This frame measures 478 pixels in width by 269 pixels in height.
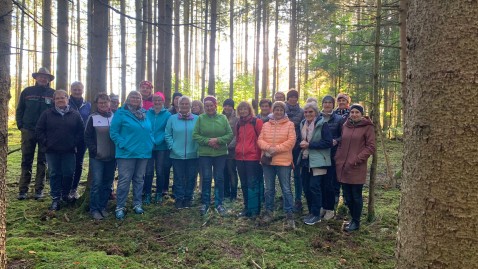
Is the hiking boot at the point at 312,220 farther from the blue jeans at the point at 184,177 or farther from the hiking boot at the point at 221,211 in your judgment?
the blue jeans at the point at 184,177

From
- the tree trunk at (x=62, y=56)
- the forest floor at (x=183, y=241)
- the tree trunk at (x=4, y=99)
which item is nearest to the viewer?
the tree trunk at (x=4, y=99)

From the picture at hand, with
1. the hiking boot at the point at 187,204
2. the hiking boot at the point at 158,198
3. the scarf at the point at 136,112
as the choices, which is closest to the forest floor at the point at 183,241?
the hiking boot at the point at 187,204

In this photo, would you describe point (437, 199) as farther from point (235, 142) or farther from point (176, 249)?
point (235, 142)

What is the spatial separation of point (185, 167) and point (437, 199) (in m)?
5.40

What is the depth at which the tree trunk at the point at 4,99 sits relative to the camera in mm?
2816

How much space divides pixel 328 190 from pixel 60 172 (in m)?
4.83

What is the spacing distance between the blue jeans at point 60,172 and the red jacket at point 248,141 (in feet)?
10.2

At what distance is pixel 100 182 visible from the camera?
575 cm

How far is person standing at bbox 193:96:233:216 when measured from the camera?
606 cm

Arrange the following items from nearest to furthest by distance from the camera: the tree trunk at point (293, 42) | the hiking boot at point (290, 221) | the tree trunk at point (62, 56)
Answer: the hiking boot at point (290, 221) → the tree trunk at point (62, 56) → the tree trunk at point (293, 42)

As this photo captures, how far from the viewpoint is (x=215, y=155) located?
6105 millimetres

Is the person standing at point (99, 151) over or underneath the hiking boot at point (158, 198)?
over

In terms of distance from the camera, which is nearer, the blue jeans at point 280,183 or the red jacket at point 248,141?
the blue jeans at point 280,183

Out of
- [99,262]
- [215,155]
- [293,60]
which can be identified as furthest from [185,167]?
[293,60]
